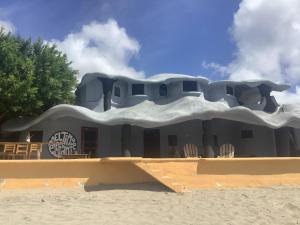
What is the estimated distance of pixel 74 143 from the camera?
22000mm

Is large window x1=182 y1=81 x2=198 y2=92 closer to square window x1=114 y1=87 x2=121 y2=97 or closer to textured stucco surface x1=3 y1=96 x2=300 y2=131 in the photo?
textured stucco surface x1=3 y1=96 x2=300 y2=131

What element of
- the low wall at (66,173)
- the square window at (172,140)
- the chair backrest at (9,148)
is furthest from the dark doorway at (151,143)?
the low wall at (66,173)

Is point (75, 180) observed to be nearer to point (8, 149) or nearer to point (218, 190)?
point (218, 190)

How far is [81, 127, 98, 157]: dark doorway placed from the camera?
873 inches

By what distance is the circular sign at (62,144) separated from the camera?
21.7m

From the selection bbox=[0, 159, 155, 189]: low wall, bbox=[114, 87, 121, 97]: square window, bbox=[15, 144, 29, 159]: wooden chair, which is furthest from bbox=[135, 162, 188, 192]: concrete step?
bbox=[114, 87, 121, 97]: square window

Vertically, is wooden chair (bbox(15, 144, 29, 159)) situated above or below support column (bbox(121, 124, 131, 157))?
below

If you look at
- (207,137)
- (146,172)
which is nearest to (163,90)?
(207,137)

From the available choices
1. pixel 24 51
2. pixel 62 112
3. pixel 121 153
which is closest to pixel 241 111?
pixel 121 153

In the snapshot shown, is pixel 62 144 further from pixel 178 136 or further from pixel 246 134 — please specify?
pixel 246 134

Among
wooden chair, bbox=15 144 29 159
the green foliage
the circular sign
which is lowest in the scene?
wooden chair, bbox=15 144 29 159

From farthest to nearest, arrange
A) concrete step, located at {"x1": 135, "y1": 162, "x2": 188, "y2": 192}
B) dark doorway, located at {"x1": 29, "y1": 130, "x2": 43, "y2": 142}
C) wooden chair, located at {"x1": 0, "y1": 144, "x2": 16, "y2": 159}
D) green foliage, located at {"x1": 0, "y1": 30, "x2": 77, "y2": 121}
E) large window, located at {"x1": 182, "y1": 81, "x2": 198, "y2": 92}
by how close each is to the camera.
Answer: large window, located at {"x1": 182, "y1": 81, "x2": 198, "y2": 92}, dark doorway, located at {"x1": 29, "y1": 130, "x2": 43, "y2": 142}, green foliage, located at {"x1": 0, "y1": 30, "x2": 77, "y2": 121}, wooden chair, located at {"x1": 0, "y1": 144, "x2": 16, "y2": 159}, concrete step, located at {"x1": 135, "y1": 162, "x2": 188, "y2": 192}

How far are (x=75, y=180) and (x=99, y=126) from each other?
10513mm

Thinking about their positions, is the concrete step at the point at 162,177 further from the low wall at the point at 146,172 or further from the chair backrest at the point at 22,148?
the chair backrest at the point at 22,148
